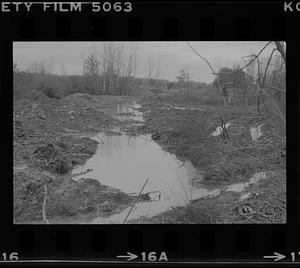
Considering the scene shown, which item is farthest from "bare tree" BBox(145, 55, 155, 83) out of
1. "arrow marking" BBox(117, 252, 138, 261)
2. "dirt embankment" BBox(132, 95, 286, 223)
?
"arrow marking" BBox(117, 252, 138, 261)

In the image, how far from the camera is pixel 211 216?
4.46m

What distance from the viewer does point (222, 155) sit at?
4504 millimetres

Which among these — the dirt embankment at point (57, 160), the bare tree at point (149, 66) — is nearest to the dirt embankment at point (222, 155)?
the bare tree at point (149, 66)

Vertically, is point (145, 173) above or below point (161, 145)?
below

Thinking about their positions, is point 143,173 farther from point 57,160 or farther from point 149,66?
point 149,66

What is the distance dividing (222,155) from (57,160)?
4.47 feet

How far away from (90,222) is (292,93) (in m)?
1.96

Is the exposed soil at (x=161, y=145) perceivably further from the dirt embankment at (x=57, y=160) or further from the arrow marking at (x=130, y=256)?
the arrow marking at (x=130, y=256)

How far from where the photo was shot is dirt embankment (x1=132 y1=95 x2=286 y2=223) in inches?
176

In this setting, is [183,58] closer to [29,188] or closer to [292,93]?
[292,93]

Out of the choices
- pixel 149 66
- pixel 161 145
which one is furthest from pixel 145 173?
pixel 149 66

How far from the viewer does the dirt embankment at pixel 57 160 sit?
4441 millimetres
